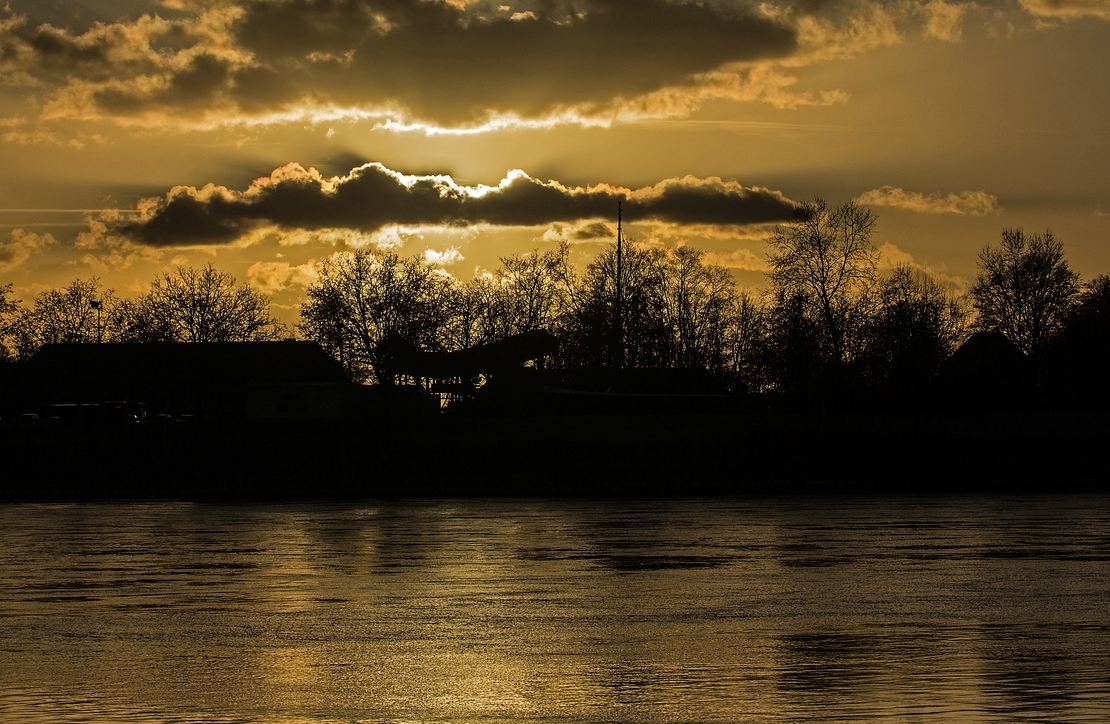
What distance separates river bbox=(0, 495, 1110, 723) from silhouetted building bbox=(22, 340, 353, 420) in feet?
184

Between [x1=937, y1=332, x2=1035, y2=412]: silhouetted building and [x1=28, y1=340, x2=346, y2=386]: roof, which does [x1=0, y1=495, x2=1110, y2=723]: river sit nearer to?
[x1=937, y1=332, x2=1035, y2=412]: silhouetted building

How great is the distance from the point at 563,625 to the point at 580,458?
31.1 metres

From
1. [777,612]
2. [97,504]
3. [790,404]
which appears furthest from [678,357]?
[777,612]

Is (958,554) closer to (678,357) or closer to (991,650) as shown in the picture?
(991,650)

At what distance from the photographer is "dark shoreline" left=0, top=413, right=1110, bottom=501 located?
127 feet

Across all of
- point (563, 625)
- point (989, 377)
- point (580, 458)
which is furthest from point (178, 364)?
point (563, 625)

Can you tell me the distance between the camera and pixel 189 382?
85.2 meters

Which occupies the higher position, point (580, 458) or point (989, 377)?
point (989, 377)

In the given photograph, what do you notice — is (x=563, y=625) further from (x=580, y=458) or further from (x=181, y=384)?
(x=181, y=384)

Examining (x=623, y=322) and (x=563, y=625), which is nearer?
(x=563, y=625)

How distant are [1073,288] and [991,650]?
82.0 metres

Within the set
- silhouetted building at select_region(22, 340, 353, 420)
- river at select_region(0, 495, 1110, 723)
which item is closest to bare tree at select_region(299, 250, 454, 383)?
silhouetted building at select_region(22, 340, 353, 420)

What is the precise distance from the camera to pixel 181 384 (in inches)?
3393

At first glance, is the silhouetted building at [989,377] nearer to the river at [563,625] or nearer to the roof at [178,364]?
the river at [563,625]
